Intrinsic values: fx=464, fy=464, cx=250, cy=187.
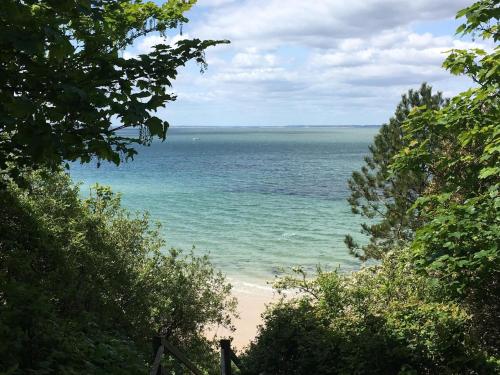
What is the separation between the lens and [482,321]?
Answer: 998 centimetres

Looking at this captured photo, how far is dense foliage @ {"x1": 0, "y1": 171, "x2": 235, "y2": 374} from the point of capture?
5.46m

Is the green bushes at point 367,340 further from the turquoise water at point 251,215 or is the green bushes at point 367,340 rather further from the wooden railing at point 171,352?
the turquoise water at point 251,215

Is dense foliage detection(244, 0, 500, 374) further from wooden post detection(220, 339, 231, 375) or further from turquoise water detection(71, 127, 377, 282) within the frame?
turquoise water detection(71, 127, 377, 282)

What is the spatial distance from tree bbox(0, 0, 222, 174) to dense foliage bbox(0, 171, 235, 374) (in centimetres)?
186

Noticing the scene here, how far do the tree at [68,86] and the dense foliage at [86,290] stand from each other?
1.86 meters

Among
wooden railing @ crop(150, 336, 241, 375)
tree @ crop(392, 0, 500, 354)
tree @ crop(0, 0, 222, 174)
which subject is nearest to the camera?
tree @ crop(0, 0, 222, 174)

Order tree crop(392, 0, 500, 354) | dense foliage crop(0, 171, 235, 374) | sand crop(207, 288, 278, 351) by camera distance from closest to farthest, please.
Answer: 1. dense foliage crop(0, 171, 235, 374)
2. tree crop(392, 0, 500, 354)
3. sand crop(207, 288, 278, 351)

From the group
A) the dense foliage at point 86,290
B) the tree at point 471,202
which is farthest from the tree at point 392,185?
the tree at point 471,202

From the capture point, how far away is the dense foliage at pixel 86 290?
5.46 metres

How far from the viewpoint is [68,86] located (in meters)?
4.16

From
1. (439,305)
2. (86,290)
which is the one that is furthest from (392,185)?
(86,290)

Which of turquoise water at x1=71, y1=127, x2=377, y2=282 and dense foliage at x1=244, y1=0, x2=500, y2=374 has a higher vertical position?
dense foliage at x1=244, y1=0, x2=500, y2=374

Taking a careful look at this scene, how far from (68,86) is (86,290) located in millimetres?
6625

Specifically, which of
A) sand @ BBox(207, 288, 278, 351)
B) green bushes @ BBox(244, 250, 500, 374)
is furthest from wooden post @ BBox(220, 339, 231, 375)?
sand @ BBox(207, 288, 278, 351)
